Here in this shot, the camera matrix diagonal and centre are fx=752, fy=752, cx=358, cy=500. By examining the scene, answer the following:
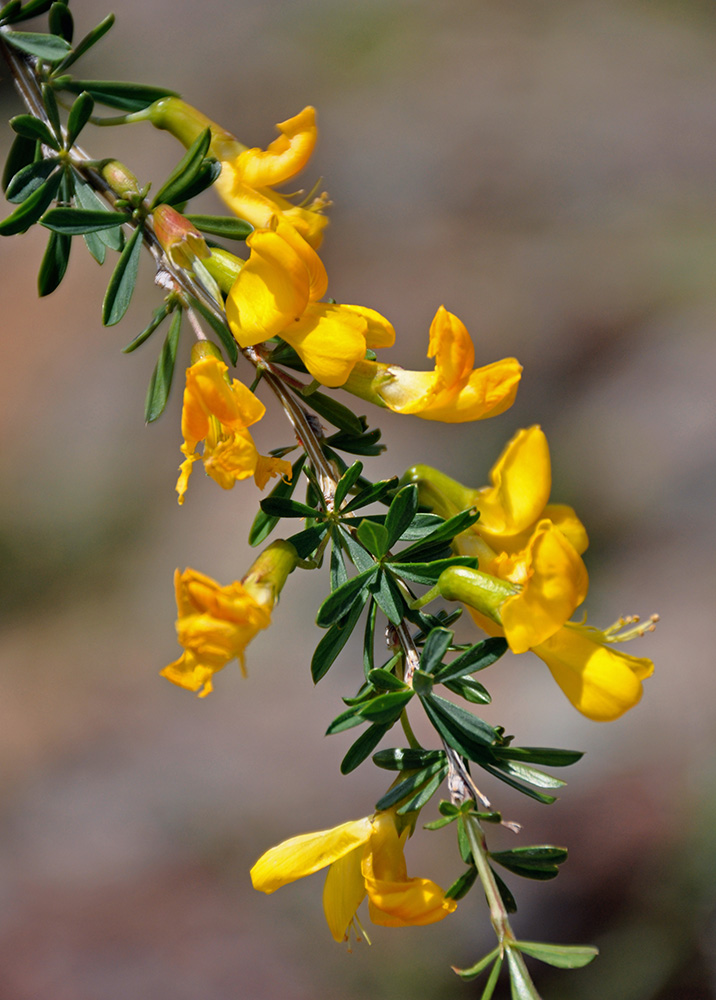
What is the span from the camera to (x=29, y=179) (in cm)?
62

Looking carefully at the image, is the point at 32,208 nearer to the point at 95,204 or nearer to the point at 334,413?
the point at 95,204

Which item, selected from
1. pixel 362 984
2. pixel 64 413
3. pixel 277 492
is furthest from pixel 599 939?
pixel 64 413

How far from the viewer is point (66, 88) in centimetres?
65

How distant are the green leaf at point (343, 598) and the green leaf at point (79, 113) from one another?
16.4 inches

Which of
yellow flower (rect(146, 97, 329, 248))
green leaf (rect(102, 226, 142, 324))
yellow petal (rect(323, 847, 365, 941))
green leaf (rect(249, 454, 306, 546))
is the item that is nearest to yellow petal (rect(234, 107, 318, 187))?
yellow flower (rect(146, 97, 329, 248))

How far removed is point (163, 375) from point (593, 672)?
0.42 m

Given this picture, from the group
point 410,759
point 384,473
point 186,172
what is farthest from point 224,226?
point 384,473

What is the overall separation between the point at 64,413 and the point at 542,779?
341cm

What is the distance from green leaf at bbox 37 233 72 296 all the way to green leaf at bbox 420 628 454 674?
437mm

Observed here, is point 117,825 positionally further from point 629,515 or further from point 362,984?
point 629,515

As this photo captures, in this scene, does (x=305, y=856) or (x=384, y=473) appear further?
(x=384, y=473)

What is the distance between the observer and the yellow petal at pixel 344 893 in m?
0.61

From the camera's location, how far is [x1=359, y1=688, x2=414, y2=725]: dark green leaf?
50cm

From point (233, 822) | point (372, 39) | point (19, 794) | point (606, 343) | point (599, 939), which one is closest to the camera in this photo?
point (599, 939)
